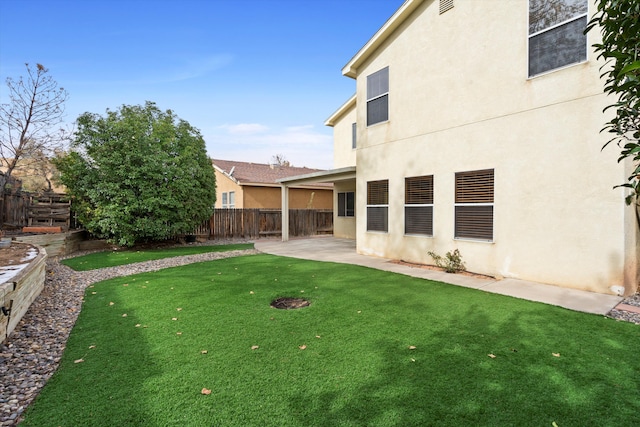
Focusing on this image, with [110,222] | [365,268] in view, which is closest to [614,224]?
[365,268]

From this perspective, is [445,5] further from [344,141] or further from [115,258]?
[115,258]

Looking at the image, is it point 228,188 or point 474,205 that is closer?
point 474,205

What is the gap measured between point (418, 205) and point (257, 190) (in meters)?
13.5

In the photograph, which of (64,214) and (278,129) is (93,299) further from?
(278,129)

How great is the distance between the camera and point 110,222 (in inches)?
429

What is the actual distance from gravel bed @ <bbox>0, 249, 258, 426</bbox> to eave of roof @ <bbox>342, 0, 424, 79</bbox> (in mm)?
9359

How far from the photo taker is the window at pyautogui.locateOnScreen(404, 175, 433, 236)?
8.31 m

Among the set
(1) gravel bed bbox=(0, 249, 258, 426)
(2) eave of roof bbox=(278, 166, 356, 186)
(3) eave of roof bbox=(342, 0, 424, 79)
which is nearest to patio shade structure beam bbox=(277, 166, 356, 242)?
(2) eave of roof bbox=(278, 166, 356, 186)

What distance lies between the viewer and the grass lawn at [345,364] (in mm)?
2477

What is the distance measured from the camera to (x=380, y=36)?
9.25 m

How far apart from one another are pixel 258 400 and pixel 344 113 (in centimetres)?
1463

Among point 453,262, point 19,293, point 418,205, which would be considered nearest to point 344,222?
point 418,205

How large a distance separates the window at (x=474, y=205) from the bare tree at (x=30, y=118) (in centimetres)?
1643

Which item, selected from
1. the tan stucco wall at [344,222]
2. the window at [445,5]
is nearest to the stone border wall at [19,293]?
the window at [445,5]
